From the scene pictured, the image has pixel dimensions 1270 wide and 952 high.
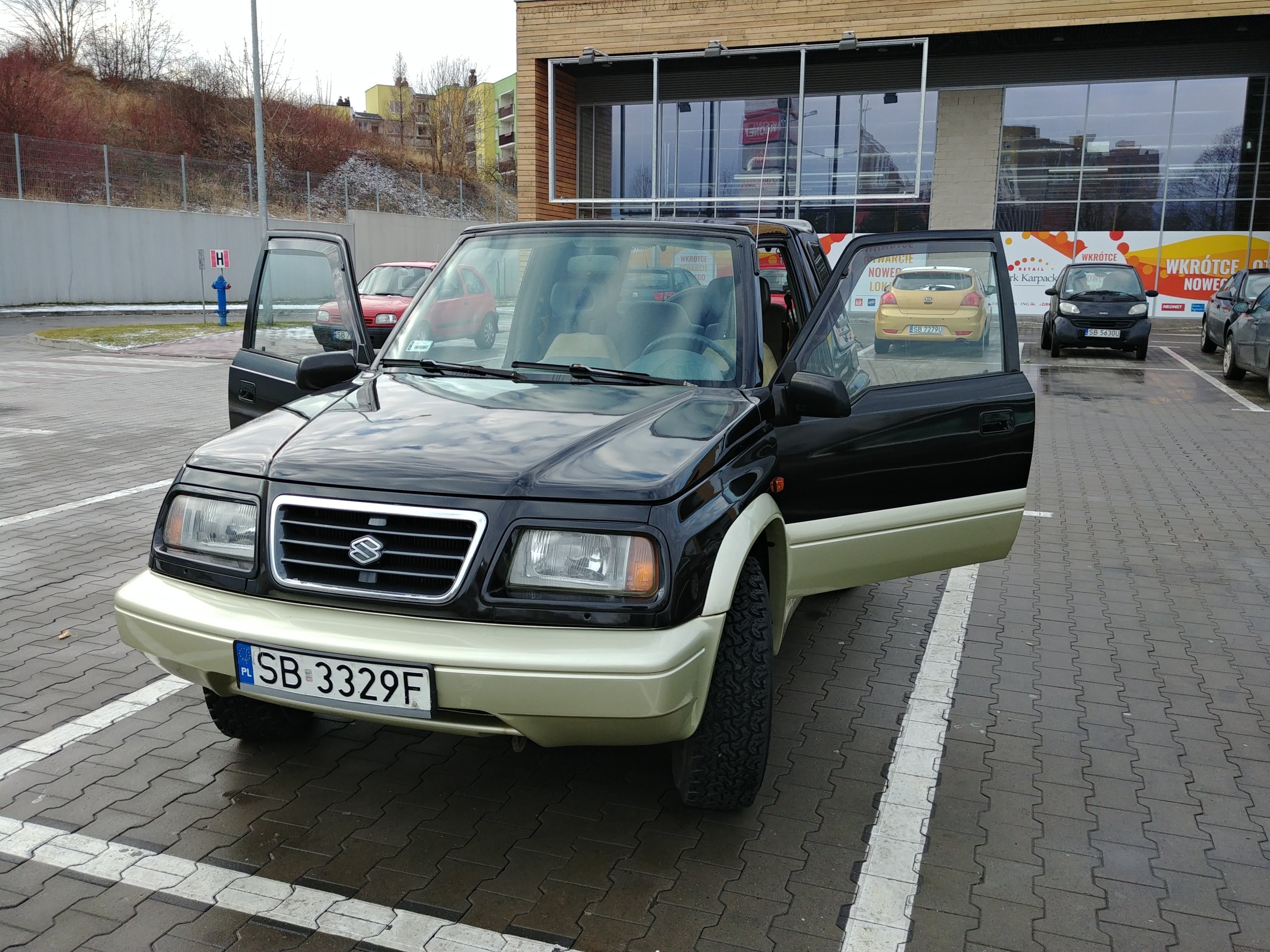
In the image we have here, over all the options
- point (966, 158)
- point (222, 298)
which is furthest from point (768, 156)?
point (222, 298)

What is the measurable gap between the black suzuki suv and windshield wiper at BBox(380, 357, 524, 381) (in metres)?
0.02

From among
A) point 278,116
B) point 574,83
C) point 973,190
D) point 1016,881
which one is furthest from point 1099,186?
point 278,116

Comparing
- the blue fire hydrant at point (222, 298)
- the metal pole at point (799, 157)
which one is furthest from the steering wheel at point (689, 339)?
the blue fire hydrant at point (222, 298)

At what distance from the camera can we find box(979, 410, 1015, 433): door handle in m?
4.23

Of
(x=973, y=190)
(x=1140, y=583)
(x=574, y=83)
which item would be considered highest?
(x=574, y=83)

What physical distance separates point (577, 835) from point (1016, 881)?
1297 millimetres

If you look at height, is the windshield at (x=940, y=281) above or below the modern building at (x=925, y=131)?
below

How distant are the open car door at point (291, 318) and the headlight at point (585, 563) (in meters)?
2.22

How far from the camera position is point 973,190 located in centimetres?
2702

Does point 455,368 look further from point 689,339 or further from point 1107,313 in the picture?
point 1107,313

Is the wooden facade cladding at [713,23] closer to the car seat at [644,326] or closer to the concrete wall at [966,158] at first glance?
the concrete wall at [966,158]

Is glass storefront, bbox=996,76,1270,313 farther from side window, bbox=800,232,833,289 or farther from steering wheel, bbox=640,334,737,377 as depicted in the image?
steering wheel, bbox=640,334,737,377

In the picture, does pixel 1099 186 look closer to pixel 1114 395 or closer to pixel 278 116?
pixel 1114 395

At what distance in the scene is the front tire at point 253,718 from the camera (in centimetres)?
365
